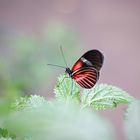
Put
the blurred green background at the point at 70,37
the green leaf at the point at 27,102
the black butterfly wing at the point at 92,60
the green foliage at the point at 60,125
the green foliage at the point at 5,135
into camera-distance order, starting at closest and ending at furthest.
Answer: the green foliage at the point at 60,125
the green foliage at the point at 5,135
the green leaf at the point at 27,102
the black butterfly wing at the point at 92,60
the blurred green background at the point at 70,37

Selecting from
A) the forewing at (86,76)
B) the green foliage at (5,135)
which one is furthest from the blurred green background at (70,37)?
the green foliage at (5,135)

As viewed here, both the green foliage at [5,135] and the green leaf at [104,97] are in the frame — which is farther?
the green leaf at [104,97]

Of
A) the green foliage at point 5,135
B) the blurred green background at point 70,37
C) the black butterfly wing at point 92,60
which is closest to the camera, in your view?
the green foliage at point 5,135

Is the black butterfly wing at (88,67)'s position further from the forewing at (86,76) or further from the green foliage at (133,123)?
the green foliage at (133,123)

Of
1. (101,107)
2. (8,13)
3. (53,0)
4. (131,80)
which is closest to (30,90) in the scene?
(101,107)

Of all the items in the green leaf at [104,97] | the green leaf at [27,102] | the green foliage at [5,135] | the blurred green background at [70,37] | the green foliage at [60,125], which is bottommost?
the green foliage at [60,125]

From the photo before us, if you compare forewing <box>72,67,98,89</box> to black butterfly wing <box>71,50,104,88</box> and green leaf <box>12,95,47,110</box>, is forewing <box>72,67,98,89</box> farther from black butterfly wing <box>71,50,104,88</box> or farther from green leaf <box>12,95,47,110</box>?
green leaf <box>12,95,47,110</box>

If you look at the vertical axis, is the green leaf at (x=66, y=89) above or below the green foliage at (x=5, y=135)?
above
